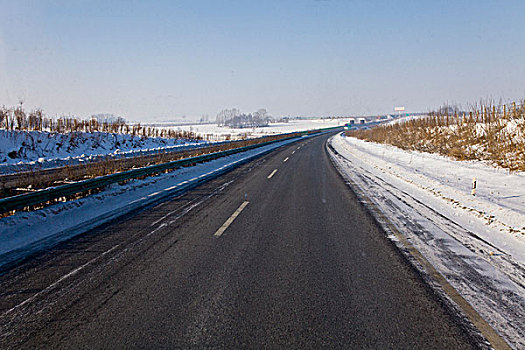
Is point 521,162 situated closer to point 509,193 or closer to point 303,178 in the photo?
point 509,193

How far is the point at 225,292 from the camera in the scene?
376 centimetres

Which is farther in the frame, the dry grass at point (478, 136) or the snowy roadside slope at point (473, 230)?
the dry grass at point (478, 136)

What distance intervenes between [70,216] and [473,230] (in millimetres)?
8474

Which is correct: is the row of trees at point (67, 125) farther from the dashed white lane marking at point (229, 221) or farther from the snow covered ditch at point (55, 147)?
the dashed white lane marking at point (229, 221)

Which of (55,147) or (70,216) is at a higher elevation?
(55,147)

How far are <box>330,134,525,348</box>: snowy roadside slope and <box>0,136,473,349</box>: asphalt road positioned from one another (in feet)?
1.71

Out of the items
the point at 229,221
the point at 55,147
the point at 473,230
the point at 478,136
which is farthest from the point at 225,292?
the point at 55,147

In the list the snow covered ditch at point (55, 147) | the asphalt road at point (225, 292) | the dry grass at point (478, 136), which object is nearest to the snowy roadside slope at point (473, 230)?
the asphalt road at point (225, 292)

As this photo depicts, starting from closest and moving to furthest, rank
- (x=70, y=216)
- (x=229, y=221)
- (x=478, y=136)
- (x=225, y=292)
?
(x=225, y=292) < (x=229, y=221) < (x=70, y=216) < (x=478, y=136)

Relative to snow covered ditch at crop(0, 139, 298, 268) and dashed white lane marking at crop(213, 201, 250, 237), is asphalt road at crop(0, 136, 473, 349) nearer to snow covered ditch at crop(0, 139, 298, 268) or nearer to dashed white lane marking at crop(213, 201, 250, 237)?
dashed white lane marking at crop(213, 201, 250, 237)

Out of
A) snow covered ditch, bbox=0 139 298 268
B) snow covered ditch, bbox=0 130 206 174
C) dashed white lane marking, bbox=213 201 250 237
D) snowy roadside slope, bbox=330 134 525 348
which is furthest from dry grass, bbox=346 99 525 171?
snow covered ditch, bbox=0 130 206 174

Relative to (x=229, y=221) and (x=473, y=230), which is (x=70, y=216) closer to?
(x=229, y=221)

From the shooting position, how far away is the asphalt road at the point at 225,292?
293 centimetres

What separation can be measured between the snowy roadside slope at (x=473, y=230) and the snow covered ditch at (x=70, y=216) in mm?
6188
